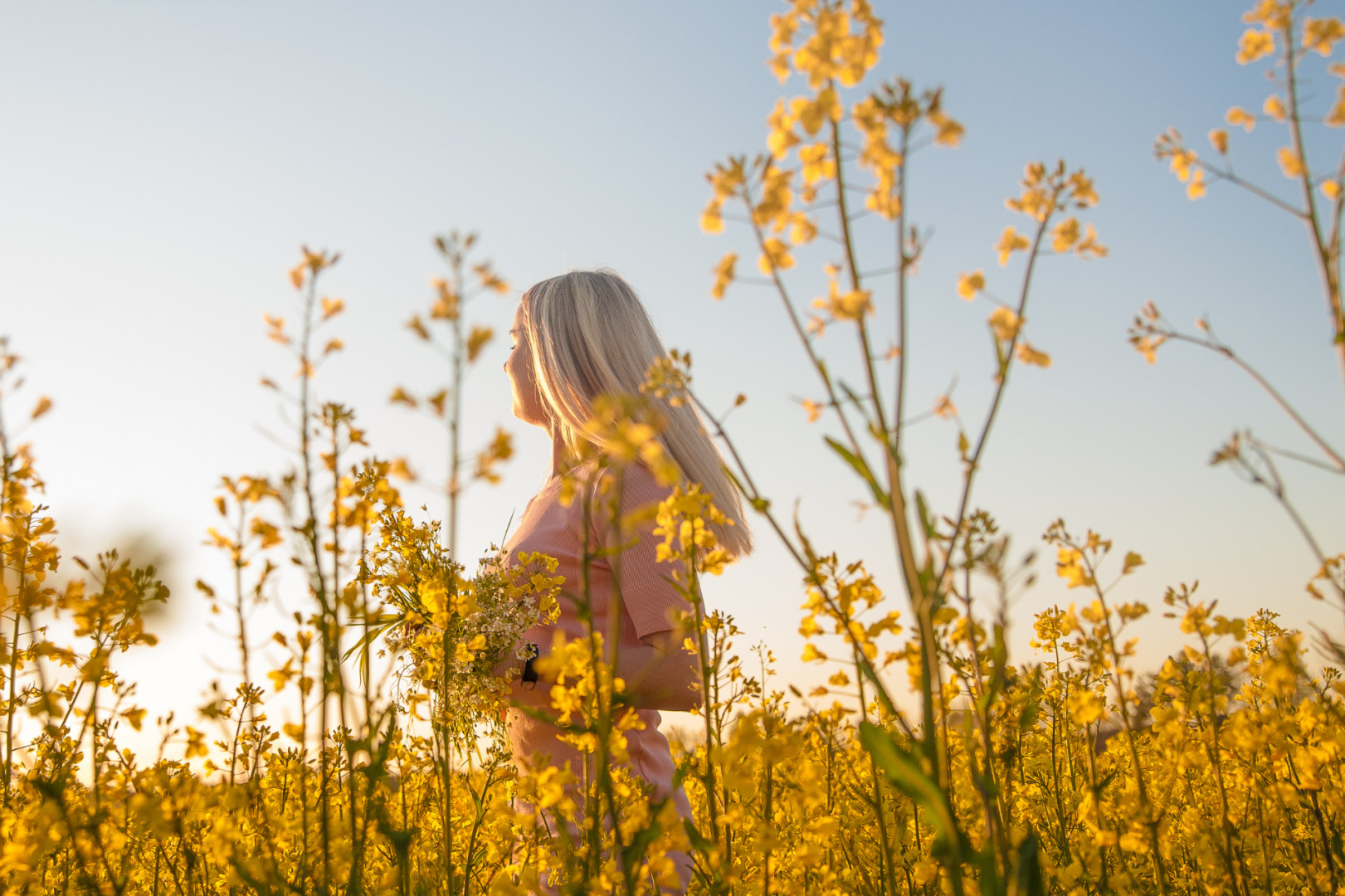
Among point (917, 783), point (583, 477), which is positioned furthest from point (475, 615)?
point (917, 783)

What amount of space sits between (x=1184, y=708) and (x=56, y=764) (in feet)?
7.93

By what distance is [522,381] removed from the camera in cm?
342

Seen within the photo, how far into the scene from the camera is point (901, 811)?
8.89ft

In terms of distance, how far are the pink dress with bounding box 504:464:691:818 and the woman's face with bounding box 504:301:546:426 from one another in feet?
1.36

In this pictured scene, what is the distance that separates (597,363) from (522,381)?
0.37 metres

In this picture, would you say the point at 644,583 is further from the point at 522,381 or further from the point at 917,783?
the point at 917,783

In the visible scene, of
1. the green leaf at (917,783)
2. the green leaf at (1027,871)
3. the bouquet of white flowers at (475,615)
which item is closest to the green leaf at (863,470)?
the green leaf at (917,783)

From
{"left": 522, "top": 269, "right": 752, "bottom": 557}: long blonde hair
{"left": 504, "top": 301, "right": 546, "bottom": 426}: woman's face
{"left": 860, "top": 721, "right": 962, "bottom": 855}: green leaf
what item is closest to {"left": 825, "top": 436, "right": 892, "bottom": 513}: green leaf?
{"left": 860, "top": 721, "right": 962, "bottom": 855}: green leaf

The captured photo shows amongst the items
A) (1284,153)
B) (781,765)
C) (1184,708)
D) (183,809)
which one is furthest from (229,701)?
(1284,153)

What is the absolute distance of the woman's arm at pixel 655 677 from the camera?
2.65 meters

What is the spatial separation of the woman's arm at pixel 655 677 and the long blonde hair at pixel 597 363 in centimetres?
49

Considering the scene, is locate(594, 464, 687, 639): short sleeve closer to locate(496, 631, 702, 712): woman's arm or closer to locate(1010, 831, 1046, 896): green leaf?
locate(496, 631, 702, 712): woman's arm

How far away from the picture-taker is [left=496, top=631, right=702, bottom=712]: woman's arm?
2.65m

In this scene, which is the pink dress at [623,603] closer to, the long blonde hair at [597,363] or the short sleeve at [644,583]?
the short sleeve at [644,583]
